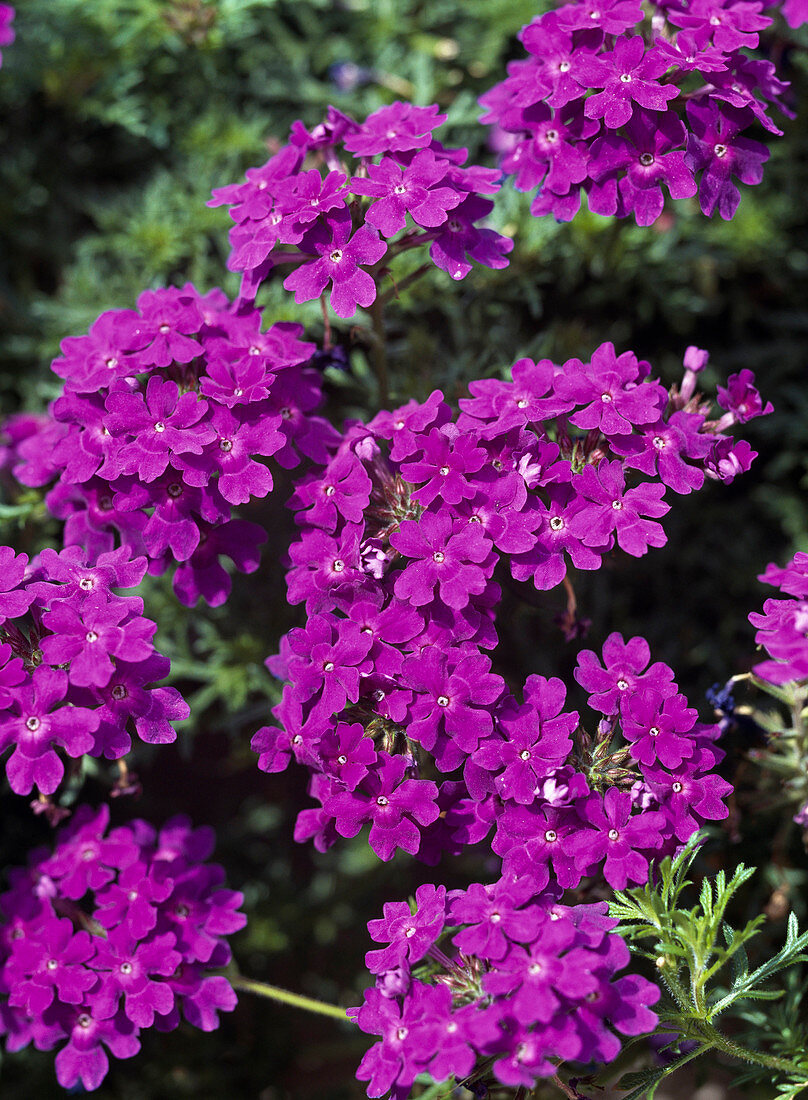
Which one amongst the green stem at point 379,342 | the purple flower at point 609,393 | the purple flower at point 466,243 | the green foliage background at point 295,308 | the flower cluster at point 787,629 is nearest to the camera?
the flower cluster at point 787,629

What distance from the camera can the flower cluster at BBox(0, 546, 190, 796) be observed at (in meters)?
1.42

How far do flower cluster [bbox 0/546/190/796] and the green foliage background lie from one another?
0.72 m

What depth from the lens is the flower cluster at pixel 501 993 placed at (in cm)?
120

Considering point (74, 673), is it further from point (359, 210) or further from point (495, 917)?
point (359, 210)

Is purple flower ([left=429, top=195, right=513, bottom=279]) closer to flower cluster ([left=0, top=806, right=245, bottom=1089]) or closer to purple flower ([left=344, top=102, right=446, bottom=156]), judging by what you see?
purple flower ([left=344, top=102, right=446, bottom=156])

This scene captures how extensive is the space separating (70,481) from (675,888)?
3.54 feet

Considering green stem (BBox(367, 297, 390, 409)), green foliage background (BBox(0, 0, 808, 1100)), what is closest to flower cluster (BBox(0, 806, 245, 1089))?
green foliage background (BBox(0, 0, 808, 1100))

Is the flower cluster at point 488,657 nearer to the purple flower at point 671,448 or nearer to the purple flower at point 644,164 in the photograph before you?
the purple flower at point 671,448

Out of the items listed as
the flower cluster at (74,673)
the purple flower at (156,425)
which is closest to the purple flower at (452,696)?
the flower cluster at (74,673)

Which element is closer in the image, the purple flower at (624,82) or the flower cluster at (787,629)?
the flower cluster at (787,629)

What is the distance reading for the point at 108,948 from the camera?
1.63 m

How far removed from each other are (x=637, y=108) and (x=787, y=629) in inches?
33.6

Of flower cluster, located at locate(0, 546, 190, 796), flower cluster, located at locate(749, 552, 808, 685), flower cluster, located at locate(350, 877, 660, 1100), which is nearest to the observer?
flower cluster, located at locate(350, 877, 660, 1100)

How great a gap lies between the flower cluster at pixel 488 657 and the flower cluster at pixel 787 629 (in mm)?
162
